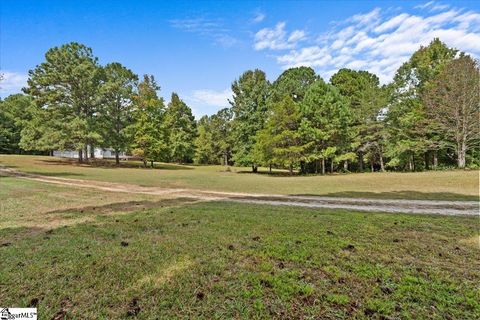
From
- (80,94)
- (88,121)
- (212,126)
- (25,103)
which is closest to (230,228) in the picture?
(88,121)

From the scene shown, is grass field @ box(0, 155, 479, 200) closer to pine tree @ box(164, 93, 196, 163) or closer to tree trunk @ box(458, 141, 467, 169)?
tree trunk @ box(458, 141, 467, 169)

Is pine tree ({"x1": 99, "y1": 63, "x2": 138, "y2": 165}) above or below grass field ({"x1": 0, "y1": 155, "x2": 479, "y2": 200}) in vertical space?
above

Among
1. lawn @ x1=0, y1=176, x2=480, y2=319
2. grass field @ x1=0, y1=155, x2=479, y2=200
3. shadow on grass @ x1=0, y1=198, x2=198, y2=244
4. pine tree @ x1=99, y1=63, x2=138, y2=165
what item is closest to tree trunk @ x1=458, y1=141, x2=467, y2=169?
grass field @ x1=0, y1=155, x2=479, y2=200

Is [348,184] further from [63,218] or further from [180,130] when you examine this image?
[180,130]

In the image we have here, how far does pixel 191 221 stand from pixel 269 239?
94.8 inches

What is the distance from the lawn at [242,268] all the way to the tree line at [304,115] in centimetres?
2506

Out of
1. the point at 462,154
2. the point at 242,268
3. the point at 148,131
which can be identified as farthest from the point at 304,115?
the point at 242,268

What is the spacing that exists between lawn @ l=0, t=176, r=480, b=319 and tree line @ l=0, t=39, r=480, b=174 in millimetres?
25060

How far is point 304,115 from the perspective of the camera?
32.5 m

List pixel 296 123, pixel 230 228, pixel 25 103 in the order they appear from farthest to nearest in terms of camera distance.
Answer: pixel 25 103, pixel 296 123, pixel 230 228

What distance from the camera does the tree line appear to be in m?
29.1

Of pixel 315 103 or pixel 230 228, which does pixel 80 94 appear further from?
pixel 230 228

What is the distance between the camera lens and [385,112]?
34969 millimetres

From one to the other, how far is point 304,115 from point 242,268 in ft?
100
